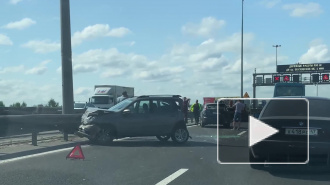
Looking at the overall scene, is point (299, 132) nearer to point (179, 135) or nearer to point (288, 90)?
point (179, 135)

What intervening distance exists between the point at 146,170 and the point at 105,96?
36.1m

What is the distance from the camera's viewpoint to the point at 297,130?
8.73 m

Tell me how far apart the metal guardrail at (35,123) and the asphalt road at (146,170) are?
1761mm

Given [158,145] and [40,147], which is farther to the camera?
[158,145]

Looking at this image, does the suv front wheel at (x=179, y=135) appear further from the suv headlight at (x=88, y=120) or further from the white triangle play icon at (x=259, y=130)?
the white triangle play icon at (x=259, y=130)

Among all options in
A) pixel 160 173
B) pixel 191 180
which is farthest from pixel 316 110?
pixel 160 173

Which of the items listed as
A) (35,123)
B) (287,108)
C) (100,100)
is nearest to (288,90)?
(100,100)

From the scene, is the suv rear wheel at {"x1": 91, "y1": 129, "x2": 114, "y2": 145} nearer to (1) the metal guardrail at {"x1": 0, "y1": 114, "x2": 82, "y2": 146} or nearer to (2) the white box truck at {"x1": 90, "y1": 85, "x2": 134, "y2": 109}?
(1) the metal guardrail at {"x1": 0, "y1": 114, "x2": 82, "y2": 146}

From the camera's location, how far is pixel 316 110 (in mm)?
8836

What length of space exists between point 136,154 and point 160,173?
338cm

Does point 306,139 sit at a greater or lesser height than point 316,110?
lesser

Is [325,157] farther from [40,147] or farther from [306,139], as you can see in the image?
[40,147]

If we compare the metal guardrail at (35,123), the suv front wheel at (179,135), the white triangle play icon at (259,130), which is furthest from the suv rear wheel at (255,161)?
the metal guardrail at (35,123)

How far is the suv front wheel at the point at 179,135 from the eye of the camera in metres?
16.2
